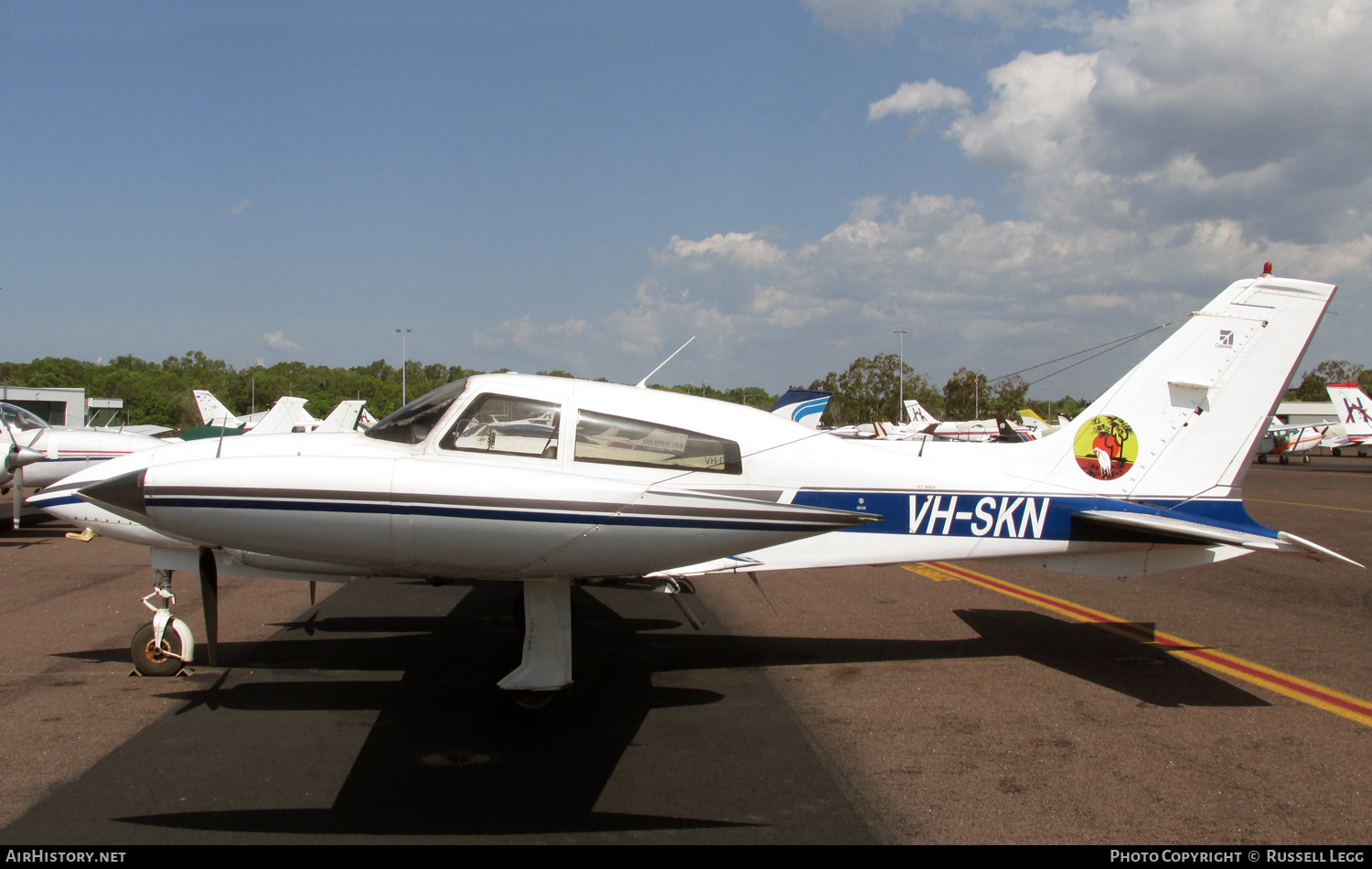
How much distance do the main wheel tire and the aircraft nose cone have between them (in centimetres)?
213

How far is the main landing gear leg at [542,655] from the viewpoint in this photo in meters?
4.72

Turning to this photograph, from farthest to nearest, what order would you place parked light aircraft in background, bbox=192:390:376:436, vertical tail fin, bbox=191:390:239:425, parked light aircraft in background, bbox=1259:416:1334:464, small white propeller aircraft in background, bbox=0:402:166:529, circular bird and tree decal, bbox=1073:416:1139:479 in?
parked light aircraft in background, bbox=1259:416:1334:464
vertical tail fin, bbox=191:390:239:425
parked light aircraft in background, bbox=192:390:376:436
small white propeller aircraft in background, bbox=0:402:166:529
circular bird and tree decal, bbox=1073:416:1139:479

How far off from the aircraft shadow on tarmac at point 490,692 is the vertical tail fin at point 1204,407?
5.22ft

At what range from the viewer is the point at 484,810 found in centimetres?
375

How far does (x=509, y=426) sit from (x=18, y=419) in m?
12.8

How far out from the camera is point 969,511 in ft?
18.9

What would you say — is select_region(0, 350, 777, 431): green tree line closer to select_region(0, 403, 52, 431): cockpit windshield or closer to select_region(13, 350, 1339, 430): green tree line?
select_region(13, 350, 1339, 430): green tree line

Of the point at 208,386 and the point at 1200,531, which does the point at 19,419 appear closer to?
the point at 1200,531

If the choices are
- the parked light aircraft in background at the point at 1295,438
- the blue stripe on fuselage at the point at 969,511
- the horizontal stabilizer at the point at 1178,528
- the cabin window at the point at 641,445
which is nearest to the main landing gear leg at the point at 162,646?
the cabin window at the point at 641,445

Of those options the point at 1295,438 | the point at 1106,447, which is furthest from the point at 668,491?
the point at 1295,438

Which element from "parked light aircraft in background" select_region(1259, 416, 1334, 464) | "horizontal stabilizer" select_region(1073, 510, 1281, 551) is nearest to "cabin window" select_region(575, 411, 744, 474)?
"horizontal stabilizer" select_region(1073, 510, 1281, 551)

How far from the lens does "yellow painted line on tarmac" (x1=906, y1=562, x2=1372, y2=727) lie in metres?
5.17

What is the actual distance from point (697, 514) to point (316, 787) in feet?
8.29
